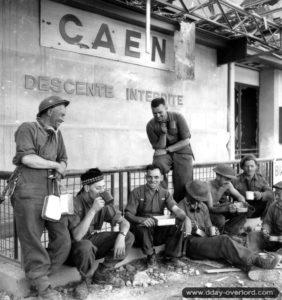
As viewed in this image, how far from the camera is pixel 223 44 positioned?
949cm

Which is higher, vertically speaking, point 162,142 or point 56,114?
point 56,114

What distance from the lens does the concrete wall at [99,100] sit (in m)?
6.02

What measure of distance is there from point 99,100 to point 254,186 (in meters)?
3.29

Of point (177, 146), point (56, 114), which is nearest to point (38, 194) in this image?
point (56, 114)

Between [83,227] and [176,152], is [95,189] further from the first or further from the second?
[176,152]

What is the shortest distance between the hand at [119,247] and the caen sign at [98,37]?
4.00 m

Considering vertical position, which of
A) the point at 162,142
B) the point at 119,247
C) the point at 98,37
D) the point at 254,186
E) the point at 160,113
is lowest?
the point at 119,247

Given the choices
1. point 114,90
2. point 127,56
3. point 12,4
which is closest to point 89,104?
point 114,90

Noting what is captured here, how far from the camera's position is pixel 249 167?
19.3 feet

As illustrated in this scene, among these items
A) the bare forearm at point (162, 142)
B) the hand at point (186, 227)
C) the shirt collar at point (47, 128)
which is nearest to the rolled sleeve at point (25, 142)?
the shirt collar at point (47, 128)

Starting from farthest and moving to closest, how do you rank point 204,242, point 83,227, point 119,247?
1. point 204,242
2. point 119,247
3. point 83,227

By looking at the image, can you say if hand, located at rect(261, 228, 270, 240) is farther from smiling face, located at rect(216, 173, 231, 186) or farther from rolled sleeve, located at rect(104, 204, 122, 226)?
rolled sleeve, located at rect(104, 204, 122, 226)

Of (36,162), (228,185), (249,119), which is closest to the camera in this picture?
(36,162)

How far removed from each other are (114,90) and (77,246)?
4546mm
